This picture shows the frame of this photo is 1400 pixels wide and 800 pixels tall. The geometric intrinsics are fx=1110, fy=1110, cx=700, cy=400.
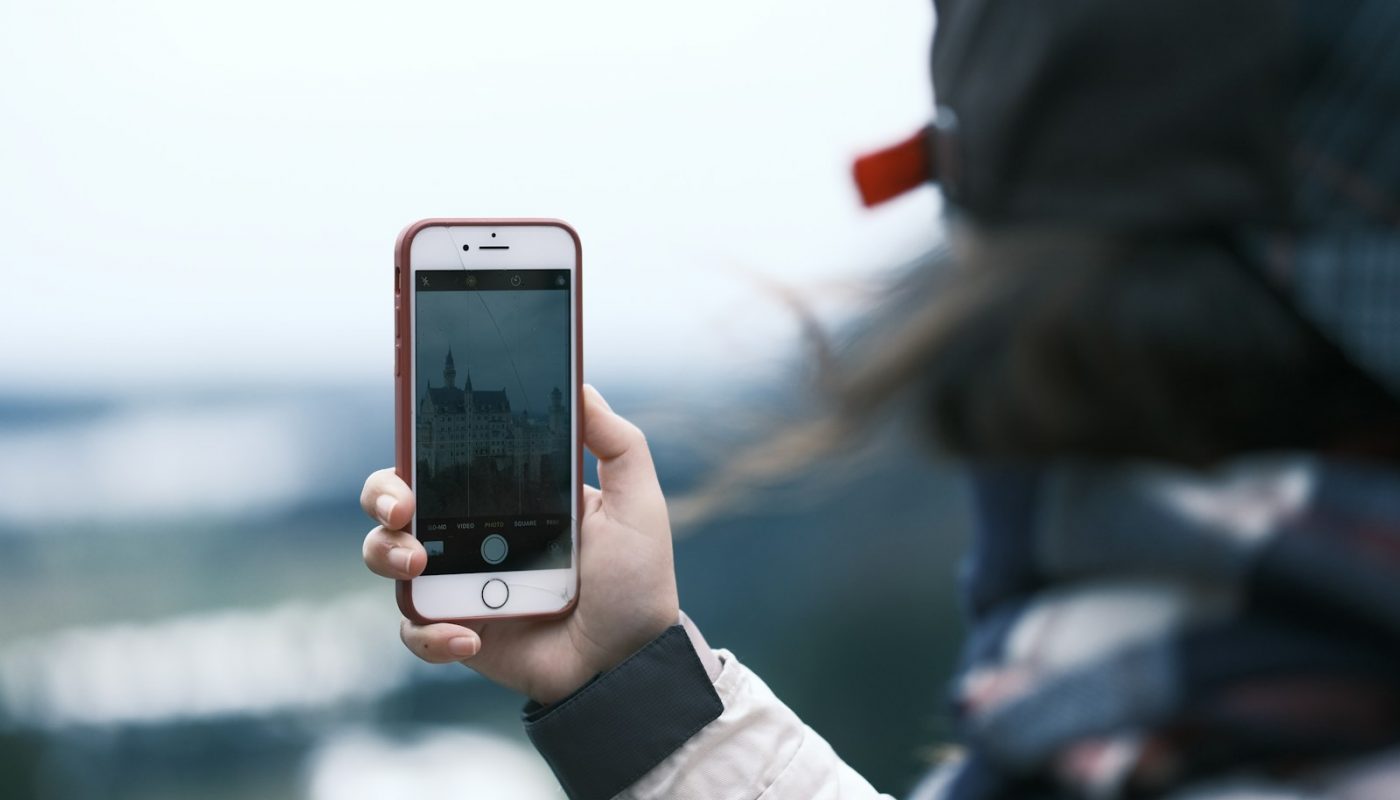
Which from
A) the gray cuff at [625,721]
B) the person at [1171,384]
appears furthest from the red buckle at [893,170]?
the gray cuff at [625,721]

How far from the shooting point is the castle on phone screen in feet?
2.65

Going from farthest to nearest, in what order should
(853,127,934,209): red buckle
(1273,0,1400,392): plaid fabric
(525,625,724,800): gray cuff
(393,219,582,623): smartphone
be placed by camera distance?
(393,219,582,623): smartphone → (525,625,724,800): gray cuff → (853,127,934,209): red buckle → (1273,0,1400,392): plaid fabric

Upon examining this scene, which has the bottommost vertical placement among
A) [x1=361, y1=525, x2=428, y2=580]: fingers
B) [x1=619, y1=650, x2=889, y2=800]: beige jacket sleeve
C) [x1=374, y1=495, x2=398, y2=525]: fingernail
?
[x1=619, y1=650, x2=889, y2=800]: beige jacket sleeve

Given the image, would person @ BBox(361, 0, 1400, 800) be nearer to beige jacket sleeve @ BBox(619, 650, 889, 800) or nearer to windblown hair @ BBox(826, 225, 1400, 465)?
windblown hair @ BBox(826, 225, 1400, 465)

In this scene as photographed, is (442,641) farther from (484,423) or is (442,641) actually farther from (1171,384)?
(1171,384)

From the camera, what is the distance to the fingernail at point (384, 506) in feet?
2.45

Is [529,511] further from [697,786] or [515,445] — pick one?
[697,786]

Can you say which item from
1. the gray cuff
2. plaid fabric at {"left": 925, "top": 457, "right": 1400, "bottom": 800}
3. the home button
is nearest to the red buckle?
plaid fabric at {"left": 925, "top": 457, "right": 1400, "bottom": 800}

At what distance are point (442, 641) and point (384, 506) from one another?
101mm

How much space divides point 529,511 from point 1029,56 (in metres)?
0.55

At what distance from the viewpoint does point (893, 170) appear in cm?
45

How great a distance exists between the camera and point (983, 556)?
0.43 m

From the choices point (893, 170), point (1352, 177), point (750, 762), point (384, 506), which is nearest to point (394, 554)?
point (384, 506)

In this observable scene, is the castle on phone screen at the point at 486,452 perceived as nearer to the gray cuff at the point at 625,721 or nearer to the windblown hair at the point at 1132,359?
the gray cuff at the point at 625,721
